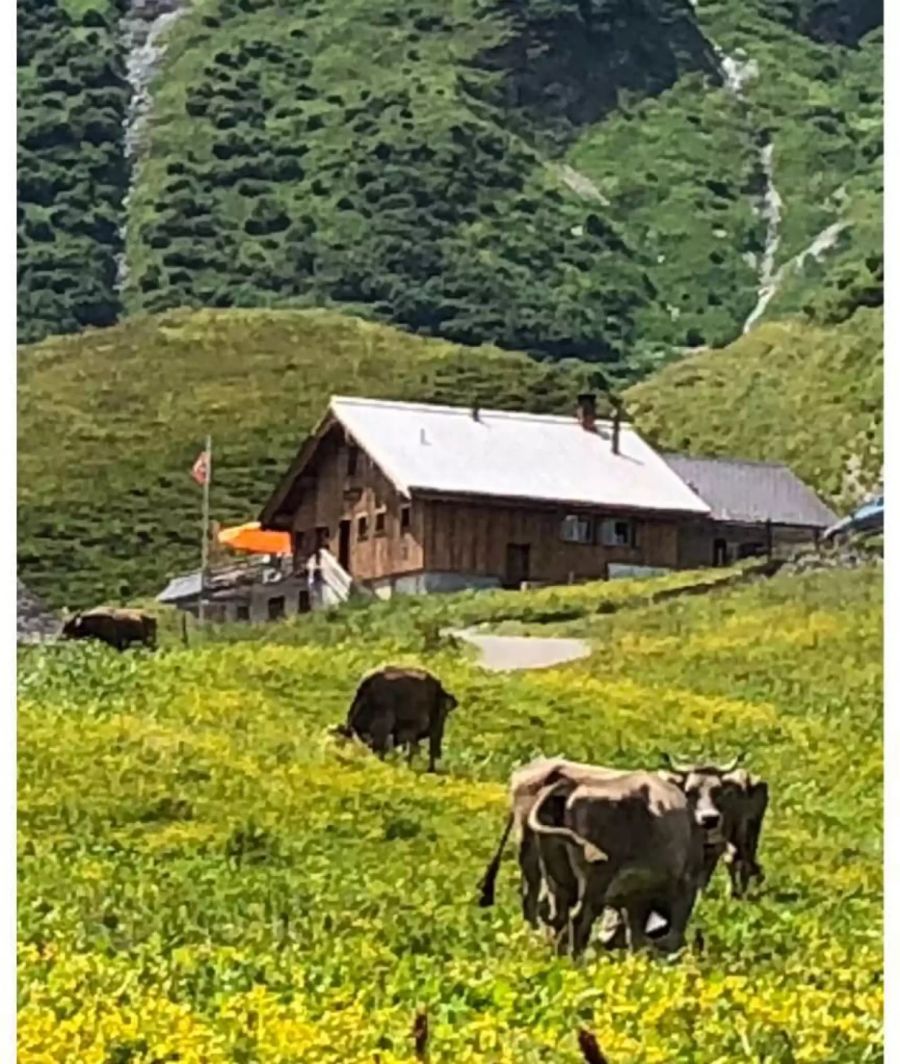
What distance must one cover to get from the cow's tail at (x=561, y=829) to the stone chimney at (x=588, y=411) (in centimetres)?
96

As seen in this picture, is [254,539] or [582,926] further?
[254,539]

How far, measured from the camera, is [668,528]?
648 cm

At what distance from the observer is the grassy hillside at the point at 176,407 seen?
644cm

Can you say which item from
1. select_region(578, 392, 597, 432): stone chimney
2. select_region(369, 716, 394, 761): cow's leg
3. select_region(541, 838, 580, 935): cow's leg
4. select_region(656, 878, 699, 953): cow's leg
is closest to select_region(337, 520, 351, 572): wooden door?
select_region(369, 716, 394, 761): cow's leg

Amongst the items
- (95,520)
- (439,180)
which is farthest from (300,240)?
(95,520)

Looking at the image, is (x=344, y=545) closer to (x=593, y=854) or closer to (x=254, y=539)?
(x=254, y=539)

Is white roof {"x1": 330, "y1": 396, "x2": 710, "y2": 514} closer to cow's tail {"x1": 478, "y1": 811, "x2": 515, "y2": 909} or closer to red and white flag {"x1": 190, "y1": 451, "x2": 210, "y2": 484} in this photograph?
red and white flag {"x1": 190, "y1": 451, "x2": 210, "y2": 484}

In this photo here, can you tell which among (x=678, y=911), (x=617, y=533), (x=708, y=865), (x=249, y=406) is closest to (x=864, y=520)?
(x=617, y=533)

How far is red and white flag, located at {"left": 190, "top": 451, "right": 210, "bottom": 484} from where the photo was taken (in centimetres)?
654

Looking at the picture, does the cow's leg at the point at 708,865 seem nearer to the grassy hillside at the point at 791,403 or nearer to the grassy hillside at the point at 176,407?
the grassy hillside at the point at 791,403

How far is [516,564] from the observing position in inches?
255

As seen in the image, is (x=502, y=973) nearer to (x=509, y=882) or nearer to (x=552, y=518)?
(x=509, y=882)

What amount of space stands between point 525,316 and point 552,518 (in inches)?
24.0

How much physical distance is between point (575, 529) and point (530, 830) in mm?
801
